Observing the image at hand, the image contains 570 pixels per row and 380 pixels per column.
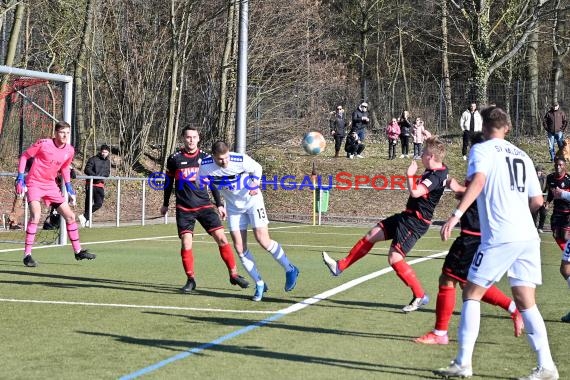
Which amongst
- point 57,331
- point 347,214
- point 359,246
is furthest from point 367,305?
point 347,214

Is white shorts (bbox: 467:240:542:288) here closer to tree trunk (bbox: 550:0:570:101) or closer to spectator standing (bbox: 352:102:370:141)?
spectator standing (bbox: 352:102:370:141)

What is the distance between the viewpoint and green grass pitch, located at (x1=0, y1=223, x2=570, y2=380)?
711 centimetres

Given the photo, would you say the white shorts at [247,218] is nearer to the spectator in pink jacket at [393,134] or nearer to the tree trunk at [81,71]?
the tree trunk at [81,71]

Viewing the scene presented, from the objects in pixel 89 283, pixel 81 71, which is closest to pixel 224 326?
pixel 89 283

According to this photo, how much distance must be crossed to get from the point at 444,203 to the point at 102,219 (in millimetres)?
11812

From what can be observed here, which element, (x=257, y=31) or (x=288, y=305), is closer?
(x=288, y=305)

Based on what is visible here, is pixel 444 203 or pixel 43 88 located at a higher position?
pixel 43 88

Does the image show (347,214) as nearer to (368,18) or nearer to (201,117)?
(201,117)

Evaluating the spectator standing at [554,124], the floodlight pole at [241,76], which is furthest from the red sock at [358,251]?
the spectator standing at [554,124]

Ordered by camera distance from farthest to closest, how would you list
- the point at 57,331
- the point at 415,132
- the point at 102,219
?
the point at 415,132
the point at 102,219
the point at 57,331

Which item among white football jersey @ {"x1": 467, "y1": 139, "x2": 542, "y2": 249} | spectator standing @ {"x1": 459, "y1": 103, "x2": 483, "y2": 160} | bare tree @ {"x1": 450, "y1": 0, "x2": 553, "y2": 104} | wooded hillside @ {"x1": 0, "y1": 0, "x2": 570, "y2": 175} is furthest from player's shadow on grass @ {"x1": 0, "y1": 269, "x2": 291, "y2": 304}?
bare tree @ {"x1": 450, "y1": 0, "x2": 553, "y2": 104}

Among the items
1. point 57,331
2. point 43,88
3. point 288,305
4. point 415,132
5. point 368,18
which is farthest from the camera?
point 368,18

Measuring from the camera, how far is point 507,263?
668 centimetres

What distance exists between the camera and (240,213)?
11180 mm
